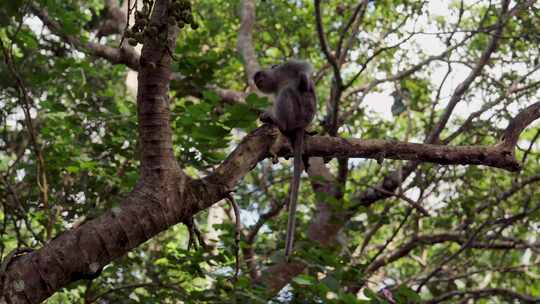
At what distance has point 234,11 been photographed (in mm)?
9664

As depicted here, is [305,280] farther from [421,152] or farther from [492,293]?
[492,293]

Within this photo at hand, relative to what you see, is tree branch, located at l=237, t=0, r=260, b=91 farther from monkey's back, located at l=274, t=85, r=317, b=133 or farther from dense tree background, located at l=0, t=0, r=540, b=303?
monkey's back, located at l=274, t=85, r=317, b=133

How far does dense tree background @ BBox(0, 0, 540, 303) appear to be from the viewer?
13.7 ft

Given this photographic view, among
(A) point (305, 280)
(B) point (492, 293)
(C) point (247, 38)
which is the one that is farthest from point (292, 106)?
(C) point (247, 38)

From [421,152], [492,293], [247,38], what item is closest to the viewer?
[421,152]

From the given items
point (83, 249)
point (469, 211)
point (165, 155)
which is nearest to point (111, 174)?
point (165, 155)

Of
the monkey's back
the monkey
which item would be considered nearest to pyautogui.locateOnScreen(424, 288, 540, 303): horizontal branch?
the monkey

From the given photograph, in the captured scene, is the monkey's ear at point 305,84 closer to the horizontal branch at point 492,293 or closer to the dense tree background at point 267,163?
the dense tree background at point 267,163

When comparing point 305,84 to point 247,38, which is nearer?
point 305,84

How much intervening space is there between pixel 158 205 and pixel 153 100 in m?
0.50

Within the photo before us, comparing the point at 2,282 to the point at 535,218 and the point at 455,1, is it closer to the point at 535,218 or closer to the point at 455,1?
the point at 535,218

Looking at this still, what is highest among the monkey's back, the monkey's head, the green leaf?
the monkey's head

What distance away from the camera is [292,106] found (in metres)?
4.97

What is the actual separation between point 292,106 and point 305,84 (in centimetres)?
35
